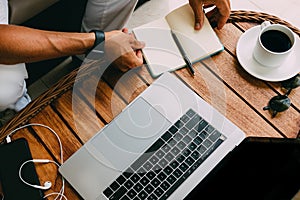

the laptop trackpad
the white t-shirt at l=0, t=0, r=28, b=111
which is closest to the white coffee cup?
the laptop trackpad

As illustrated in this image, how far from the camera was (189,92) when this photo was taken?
93 cm

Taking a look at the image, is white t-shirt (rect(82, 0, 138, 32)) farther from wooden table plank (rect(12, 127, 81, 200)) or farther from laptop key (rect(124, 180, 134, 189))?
laptop key (rect(124, 180, 134, 189))

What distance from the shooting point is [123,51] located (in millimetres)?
952

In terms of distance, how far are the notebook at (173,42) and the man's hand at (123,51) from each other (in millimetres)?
15

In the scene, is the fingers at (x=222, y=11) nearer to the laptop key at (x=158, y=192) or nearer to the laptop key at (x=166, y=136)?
the laptop key at (x=166, y=136)

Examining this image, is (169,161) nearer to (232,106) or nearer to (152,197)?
(152,197)

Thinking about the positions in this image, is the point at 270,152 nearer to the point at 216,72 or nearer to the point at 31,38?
the point at 216,72

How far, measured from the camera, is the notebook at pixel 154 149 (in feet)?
2.76

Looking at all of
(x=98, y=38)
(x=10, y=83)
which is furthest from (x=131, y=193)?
(x=10, y=83)

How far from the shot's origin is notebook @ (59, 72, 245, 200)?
84 centimetres

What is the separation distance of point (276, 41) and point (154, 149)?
331 millimetres

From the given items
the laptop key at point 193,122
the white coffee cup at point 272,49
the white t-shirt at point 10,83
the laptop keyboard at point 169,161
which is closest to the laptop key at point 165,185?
the laptop keyboard at point 169,161

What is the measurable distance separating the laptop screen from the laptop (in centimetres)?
15

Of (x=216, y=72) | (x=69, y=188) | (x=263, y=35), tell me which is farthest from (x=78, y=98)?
(x=263, y=35)
